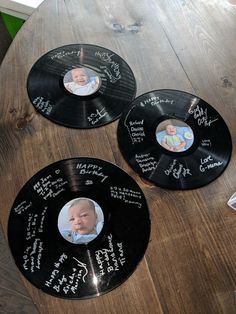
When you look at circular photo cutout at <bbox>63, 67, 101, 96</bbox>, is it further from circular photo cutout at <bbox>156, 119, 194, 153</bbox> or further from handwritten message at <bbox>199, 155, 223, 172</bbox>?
handwritten message at <bbox>199, 155, 223, 172</bbox>

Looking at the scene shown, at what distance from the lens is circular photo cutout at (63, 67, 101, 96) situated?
75 cm

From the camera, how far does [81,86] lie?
0.76m

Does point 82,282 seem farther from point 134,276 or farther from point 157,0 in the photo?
point 157,0

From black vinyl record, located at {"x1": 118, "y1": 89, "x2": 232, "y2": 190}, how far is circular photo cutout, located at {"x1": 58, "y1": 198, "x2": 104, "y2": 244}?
0.12 m

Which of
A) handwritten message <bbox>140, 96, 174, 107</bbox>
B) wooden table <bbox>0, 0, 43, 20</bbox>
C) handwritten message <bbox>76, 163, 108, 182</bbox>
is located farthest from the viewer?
wooden table <bbox>0, 0, 43, 20</bbox>

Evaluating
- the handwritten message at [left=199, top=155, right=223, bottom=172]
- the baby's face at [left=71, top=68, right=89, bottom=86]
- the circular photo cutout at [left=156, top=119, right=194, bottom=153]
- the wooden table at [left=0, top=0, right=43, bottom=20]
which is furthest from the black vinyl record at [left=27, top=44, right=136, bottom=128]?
the wooden table at [left=0, top=0, right=43, bottom=20]

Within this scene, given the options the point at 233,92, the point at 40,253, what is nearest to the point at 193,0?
the point at 233,92

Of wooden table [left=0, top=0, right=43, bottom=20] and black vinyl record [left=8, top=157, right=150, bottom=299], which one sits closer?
black vinyl record [left=8, top=157, right=150, bottom=299]

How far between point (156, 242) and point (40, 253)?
0.21 meters

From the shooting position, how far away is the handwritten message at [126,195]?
2.10ft

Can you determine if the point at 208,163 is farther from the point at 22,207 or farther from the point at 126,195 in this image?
the point at 22,207

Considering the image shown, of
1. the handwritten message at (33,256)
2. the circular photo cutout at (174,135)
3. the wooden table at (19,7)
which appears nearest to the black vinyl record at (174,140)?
the circular photo cutout at (174,135)

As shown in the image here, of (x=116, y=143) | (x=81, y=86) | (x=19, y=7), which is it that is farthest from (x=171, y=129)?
(x=19, y=7)

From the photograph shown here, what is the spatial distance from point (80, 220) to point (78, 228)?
0.02 m
